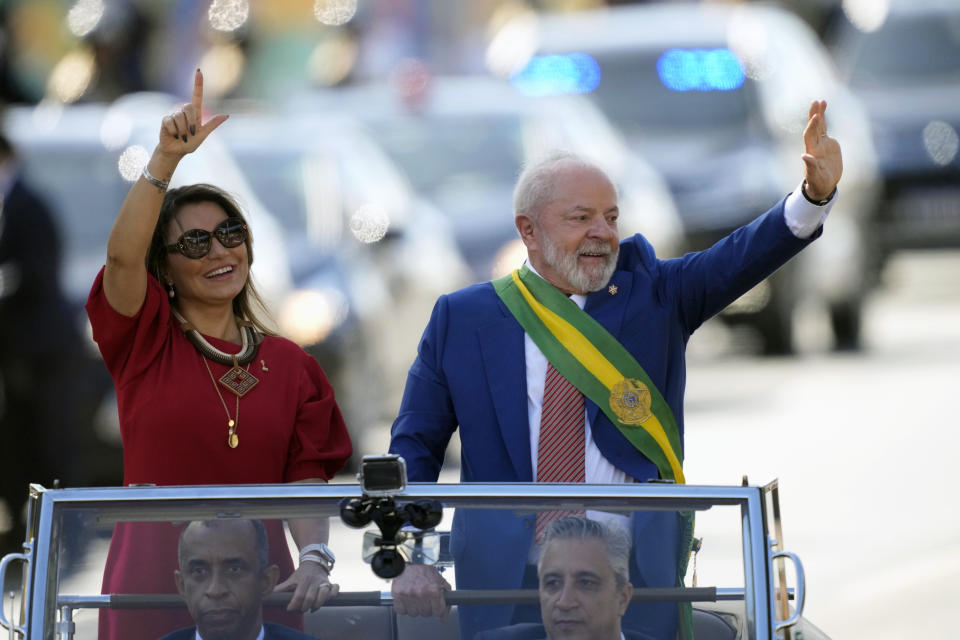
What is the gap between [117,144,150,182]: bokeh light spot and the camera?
10406mm

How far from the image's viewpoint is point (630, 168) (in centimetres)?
1384

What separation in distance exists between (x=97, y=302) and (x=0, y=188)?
5.32m

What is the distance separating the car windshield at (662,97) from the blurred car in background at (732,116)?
0.01 meters

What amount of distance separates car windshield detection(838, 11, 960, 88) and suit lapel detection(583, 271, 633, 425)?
50.0ft

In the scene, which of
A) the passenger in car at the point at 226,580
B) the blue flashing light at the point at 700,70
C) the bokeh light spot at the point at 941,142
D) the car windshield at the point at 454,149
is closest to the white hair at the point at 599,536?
the passenger in car at the point at 226,580

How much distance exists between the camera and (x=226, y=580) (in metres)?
3.48

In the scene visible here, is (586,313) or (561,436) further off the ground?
(586,313)

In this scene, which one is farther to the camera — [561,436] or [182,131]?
[561,436]

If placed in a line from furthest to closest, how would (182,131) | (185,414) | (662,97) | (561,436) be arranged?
(662,97)
(561,436)
(185,414)
(182,131)

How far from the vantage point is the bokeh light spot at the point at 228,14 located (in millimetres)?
21844

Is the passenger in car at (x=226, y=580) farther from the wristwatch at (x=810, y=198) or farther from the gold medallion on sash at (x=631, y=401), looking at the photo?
the wristwatch at (x=810, y=198)

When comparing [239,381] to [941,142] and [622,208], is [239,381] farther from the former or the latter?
[941,142]

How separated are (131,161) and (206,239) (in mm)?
6347

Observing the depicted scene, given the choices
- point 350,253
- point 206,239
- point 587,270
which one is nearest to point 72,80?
point 350,253
